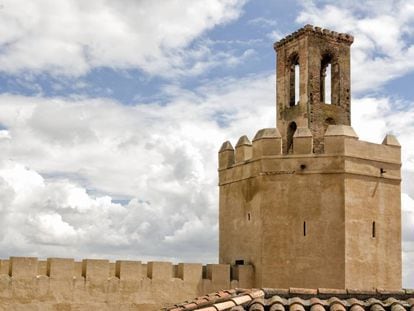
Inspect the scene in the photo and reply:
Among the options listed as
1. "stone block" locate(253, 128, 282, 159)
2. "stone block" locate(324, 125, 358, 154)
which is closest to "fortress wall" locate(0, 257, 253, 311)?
"stone block" locate(253, 128, 282, 159)

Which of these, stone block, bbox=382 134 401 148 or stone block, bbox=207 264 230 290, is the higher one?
stone block, bbox=382 134 401 148

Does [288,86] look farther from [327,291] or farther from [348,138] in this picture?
[327,291]

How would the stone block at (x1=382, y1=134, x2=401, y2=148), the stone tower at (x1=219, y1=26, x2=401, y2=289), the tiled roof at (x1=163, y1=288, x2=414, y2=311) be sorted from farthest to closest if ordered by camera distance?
1. the stone block at (x1=382, y1=134, x2=401, y2=148)
2. the stone tower at (x1=219, y1=26, x2=401, y2=289)
3. the tiled roof at (x1=163, y1=288, x2=414, y2=311)

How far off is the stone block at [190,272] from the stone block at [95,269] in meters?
1.83

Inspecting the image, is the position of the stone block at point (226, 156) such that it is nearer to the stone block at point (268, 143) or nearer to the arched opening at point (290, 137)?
the stone block at point (268, 143)

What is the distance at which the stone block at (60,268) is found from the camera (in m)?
15.1

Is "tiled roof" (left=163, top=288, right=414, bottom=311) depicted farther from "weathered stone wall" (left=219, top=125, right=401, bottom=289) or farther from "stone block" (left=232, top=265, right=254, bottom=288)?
"stone block" (left=232, top=265, right=254, bottom=288)

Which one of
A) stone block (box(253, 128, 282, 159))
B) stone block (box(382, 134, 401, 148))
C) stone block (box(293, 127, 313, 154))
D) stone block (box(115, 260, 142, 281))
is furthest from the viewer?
stone block (box(382, 134, 401, 148))

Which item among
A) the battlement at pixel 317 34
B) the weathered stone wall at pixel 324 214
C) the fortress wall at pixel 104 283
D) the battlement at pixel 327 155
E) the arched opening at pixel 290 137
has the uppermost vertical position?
the battlement at pixel 317 34

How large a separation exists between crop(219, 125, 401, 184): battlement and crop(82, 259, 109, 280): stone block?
14.3 feet

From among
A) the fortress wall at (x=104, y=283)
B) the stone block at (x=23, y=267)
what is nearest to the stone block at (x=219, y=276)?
the fortress wall at (x=104, y=283)

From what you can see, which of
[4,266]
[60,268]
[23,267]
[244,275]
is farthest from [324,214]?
[4,266]

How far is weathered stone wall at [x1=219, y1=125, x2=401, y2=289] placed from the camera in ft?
52.6

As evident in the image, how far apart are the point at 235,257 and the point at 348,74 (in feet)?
21.6
